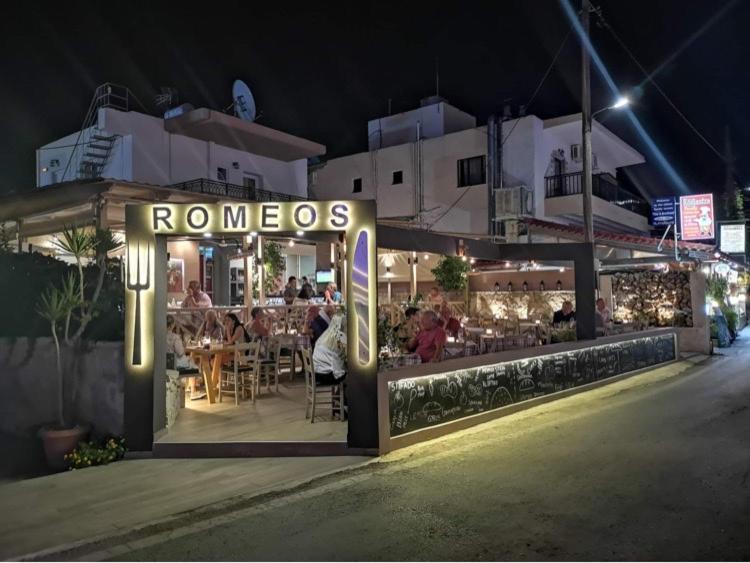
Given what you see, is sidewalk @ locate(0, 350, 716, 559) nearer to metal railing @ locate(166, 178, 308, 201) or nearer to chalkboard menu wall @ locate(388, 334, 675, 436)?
chalkboard menu wall @ locate(388, 334, 675, 436)

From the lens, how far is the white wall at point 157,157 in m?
18.4

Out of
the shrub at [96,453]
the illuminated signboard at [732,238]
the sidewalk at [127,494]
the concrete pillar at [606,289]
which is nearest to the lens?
the sidewalk at [127,494]

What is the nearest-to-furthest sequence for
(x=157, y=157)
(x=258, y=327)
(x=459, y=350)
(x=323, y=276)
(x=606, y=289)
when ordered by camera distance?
(x=459, y=350) → (x=258, y=327) → (x=157, y=157) → (x=606, y=289) → (x=323, y=276)

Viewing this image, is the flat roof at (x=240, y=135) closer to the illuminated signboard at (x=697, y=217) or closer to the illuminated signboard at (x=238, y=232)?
the illuminated signboard at (x=238, y=232)

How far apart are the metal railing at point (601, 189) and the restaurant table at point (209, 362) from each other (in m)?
16.0

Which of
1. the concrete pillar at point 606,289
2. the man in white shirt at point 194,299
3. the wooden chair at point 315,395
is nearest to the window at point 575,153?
the concrete pillar at point 606,289

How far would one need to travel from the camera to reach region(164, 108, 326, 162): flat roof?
62.8 feet

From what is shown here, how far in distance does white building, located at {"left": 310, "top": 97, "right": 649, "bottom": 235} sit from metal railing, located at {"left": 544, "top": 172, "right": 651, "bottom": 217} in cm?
5

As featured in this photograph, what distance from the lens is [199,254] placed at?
17594mm

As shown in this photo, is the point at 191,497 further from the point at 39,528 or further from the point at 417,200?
the point at 417,200

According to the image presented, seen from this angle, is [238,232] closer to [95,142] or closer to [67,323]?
[67,323]

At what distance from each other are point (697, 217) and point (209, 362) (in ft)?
68.1

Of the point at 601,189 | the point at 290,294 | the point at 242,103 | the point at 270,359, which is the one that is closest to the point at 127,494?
the point at 270,359

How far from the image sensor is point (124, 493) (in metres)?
5.78
